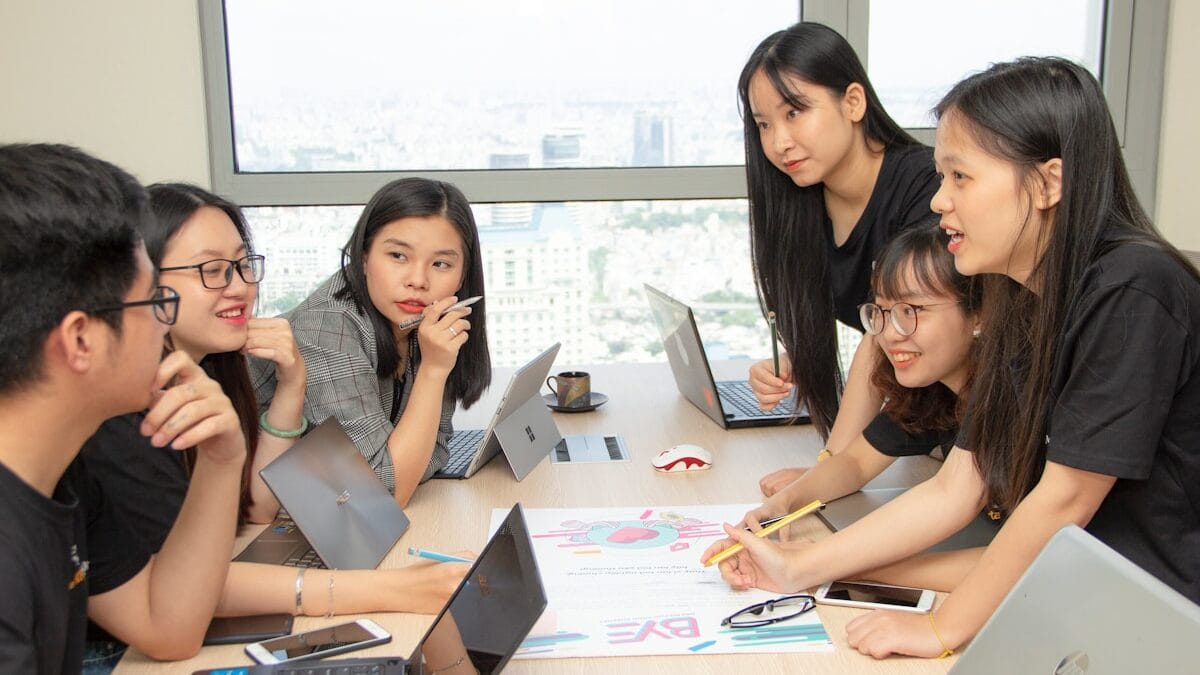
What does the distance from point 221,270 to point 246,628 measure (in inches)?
20.4

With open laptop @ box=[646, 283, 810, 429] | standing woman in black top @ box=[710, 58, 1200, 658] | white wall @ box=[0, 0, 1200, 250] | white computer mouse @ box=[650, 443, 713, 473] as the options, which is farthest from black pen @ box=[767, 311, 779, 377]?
white wall @ box=[0, 0, 1200, 250]

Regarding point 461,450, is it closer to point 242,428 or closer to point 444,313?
point 444,313

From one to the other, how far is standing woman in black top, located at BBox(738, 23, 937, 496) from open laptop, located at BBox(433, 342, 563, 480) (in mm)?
406

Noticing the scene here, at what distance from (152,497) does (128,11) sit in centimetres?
229

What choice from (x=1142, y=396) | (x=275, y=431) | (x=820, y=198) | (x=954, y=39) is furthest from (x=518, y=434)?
(x=954, y=39)

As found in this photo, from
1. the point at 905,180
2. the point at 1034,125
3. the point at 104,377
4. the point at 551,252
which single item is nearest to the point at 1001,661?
the point at 1034,125

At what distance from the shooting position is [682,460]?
180cm

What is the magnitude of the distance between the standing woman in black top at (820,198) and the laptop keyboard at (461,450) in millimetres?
537

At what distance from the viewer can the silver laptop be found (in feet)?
4.85

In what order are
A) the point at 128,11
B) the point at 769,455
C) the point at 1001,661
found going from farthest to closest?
the point at 128,11 → the point at 769,455 → the point at 1001,661

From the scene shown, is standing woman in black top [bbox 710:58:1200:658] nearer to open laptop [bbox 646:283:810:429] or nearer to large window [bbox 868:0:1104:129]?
open laptop [bbox 646:283:810:429]

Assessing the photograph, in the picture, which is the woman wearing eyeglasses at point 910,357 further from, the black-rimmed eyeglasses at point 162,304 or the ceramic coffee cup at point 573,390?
the black-rimmed eyeglasses at point 162,304

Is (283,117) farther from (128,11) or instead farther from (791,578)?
(791,578)

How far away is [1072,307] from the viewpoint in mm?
1212
